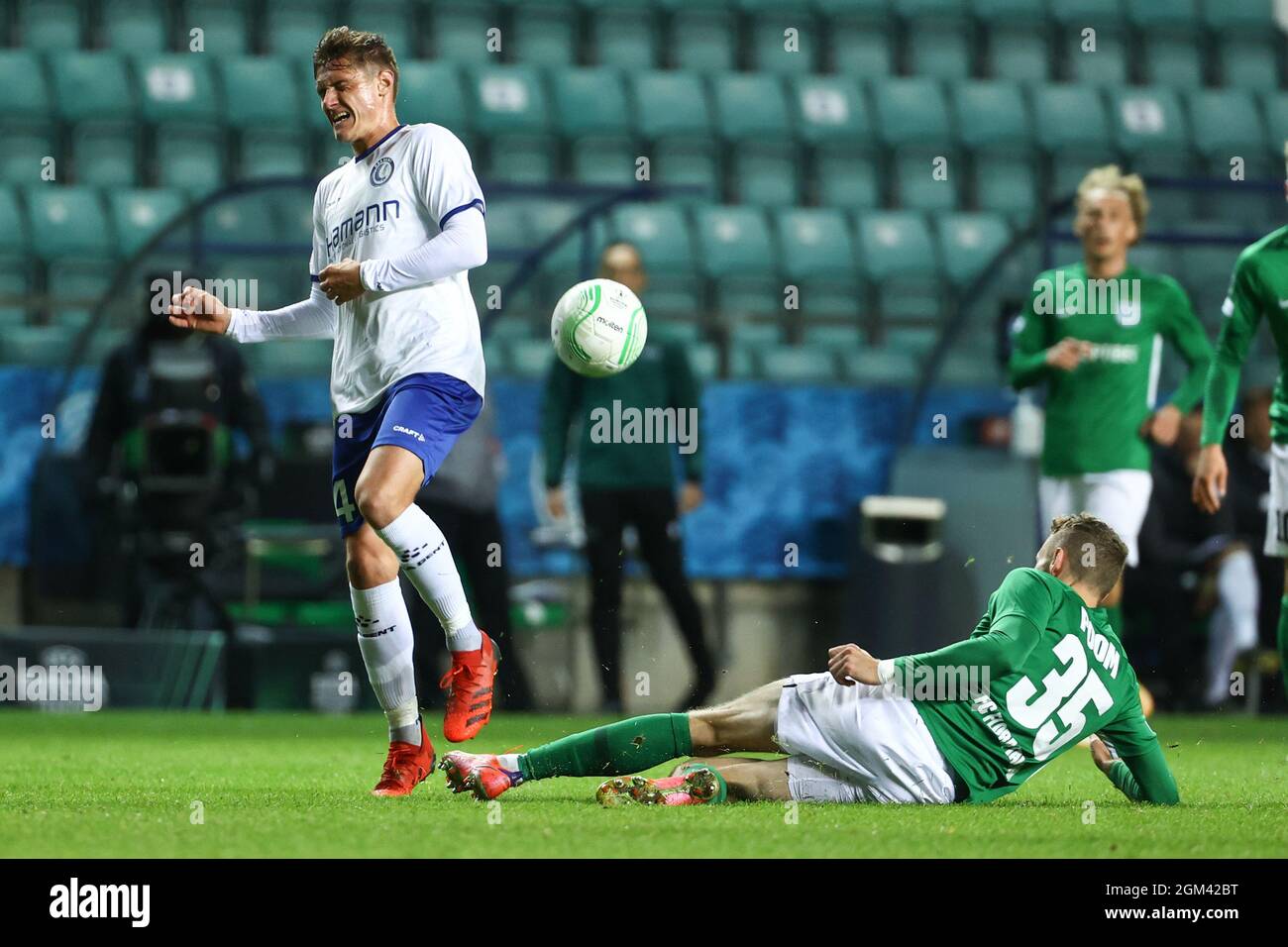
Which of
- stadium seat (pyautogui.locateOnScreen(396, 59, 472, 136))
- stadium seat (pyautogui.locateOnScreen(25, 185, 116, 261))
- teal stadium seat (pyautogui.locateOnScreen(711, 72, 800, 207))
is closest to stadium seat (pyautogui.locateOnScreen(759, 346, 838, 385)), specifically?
teal stadium seat (pyautogui.locateOnScreen(711, 72, 800, 207))

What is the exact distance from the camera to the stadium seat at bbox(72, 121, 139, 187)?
35.8 ft

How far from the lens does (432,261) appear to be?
475 cm

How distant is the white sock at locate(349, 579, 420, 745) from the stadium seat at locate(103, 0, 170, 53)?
7338 millimetres

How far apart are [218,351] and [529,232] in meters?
1.78

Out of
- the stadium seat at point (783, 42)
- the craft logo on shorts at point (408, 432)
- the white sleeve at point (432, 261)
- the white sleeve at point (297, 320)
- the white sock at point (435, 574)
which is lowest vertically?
the white sock at point (435, 574)

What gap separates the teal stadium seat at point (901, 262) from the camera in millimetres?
11227

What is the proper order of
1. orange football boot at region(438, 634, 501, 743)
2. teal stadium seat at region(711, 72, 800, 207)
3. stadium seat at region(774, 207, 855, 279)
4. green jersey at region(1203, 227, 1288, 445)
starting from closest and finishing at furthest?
orange football boot at region(438, 634, 501, 743) → green jersey at region(1203, 227, 1288, 445) → stadium seat at region(774, 207, 855, 279) → teal stadium seat at region(711, 72, 800, 207)

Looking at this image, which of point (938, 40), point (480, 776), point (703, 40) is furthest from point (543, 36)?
point (480, 776)

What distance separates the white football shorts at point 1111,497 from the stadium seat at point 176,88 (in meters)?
5.88

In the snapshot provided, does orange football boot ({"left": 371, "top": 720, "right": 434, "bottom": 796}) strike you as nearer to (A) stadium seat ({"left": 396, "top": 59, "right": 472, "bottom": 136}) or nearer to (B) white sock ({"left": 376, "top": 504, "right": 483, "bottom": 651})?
(B) white sock ({"left": 376, "top": 504, "right": 483, "bottom": 651})

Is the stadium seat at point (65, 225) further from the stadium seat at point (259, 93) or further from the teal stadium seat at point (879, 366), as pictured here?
the teal stadium seat at point (879, 366)

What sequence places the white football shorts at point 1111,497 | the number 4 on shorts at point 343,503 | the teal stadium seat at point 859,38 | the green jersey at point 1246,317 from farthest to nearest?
the teal stadium seat at point 859,38 < the white football shorts at point 1111,497 < the green jersey at point 1246,317 < the number 4 on shorts at point 343,503

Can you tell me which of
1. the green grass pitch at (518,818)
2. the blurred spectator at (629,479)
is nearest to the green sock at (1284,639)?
the green grass pitch at (518,818)

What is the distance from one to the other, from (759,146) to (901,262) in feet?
4.03
